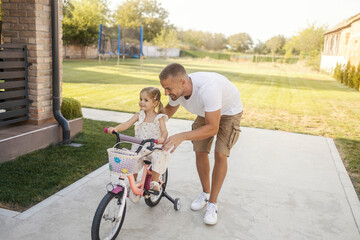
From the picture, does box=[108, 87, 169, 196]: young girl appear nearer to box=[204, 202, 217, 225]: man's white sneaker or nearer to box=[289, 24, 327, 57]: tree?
box=[204, 202, 217, 225]: man's white sneaker

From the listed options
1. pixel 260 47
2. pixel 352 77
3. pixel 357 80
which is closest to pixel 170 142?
pixel 357 80

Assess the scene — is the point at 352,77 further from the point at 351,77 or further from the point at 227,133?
the point at 227,133

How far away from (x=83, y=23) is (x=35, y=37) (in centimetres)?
2809

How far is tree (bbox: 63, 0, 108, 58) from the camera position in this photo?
98.5 ft

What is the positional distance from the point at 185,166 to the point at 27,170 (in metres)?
2.04

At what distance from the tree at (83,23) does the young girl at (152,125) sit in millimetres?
29302

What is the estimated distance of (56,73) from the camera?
16.2 feet

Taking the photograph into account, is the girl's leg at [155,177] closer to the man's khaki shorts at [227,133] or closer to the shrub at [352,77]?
the man's khaki shorts at [227,133]

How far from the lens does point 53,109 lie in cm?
499

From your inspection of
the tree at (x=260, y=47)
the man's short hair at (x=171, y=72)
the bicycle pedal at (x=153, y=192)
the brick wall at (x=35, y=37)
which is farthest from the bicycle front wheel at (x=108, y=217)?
the tree at (x=260, y=47)

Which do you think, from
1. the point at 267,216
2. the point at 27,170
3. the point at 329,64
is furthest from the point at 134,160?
the point at 329,64

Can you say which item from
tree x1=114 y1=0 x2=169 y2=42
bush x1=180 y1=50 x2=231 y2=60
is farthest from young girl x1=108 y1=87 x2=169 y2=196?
tree x1=114 y1=0 x2=169 y2=42

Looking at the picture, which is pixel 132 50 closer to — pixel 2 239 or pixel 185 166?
pixel 185 166

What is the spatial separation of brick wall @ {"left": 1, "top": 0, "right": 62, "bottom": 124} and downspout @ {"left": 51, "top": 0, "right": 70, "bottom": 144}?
0.09 metres
